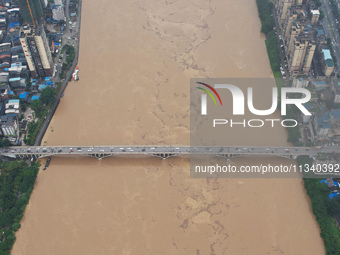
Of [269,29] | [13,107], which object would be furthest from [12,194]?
[269,29]

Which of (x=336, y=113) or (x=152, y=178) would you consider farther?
(x=336, y=113)

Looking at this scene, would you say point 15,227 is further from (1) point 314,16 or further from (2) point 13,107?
(1) point 314,16

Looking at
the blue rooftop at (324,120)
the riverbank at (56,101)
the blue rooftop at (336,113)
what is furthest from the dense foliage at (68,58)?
the blue rooftop at (336,113)

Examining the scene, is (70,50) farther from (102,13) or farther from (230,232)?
(230,232)

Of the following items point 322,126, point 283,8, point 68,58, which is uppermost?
point 283,8

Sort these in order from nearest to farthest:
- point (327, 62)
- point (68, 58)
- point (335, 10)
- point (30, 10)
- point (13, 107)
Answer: point (13, 107), point (327, 62), point (30, 10), point (68, 58), point (335, 10)

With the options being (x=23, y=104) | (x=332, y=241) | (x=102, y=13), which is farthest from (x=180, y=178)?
(x=102, y=13)

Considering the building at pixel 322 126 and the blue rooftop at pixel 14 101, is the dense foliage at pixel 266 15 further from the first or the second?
the blue rooftop at pixel 14 101
